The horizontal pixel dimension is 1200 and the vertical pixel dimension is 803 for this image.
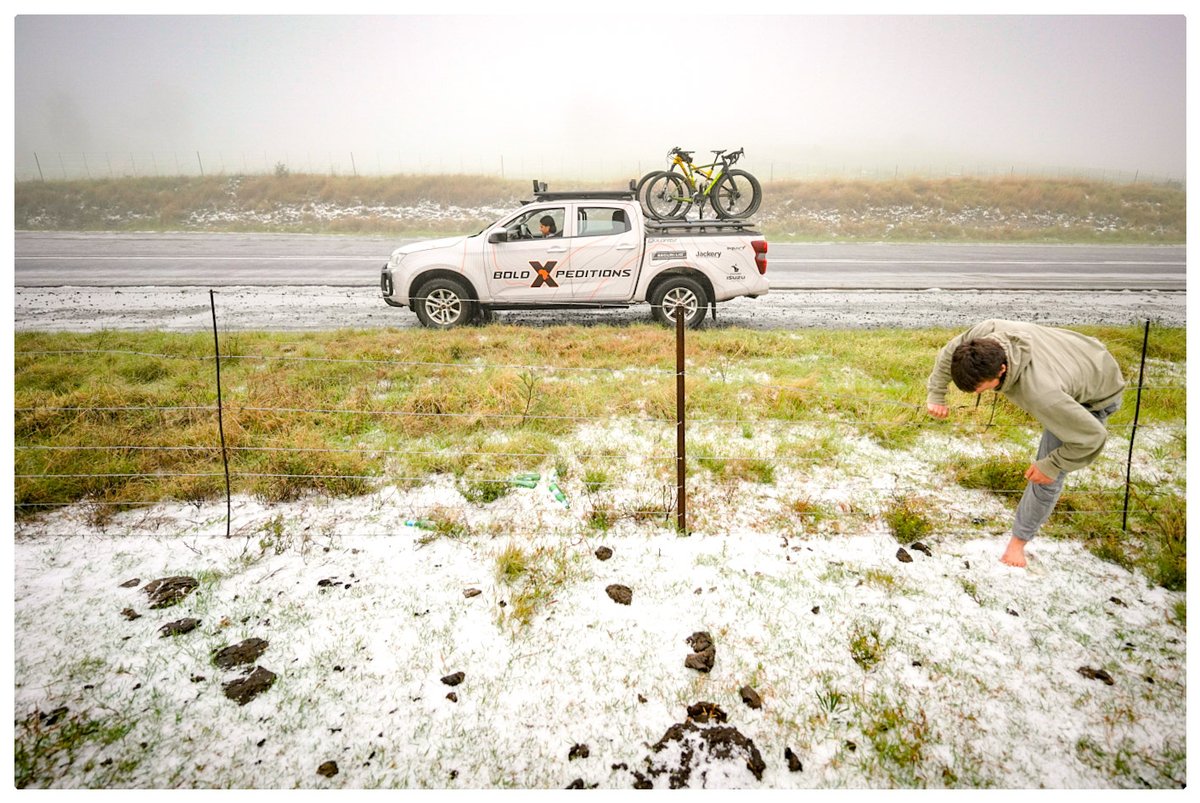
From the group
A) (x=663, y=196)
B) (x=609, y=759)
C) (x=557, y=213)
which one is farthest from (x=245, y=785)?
(x=663, y=196)

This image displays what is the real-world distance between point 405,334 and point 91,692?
Answer: 5.60 m

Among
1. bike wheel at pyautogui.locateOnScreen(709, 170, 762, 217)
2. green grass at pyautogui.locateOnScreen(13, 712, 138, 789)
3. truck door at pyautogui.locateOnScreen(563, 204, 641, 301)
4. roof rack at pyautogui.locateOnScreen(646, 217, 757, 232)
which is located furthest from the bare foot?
bike wheel at pyautogui.locateOnScreen(709, 170, 762, 217)

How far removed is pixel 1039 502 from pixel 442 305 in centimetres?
710

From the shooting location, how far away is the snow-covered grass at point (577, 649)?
2.27m

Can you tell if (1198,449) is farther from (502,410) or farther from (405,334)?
(405,334)

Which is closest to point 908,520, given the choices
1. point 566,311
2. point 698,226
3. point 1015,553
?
point 1015,553

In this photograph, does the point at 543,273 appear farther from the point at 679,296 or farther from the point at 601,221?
the point at 679,296

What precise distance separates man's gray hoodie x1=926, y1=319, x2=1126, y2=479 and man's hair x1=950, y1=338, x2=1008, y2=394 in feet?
0.23

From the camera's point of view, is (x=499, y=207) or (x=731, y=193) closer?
(x=731, y=193)

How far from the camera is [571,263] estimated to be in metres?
8.09

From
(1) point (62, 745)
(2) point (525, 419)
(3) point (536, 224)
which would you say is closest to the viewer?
(1) point (62, 745)

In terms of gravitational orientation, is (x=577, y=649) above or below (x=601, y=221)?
below

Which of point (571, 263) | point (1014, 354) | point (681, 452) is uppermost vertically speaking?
point (571, 263)

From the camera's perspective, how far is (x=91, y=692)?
8.31 feet
